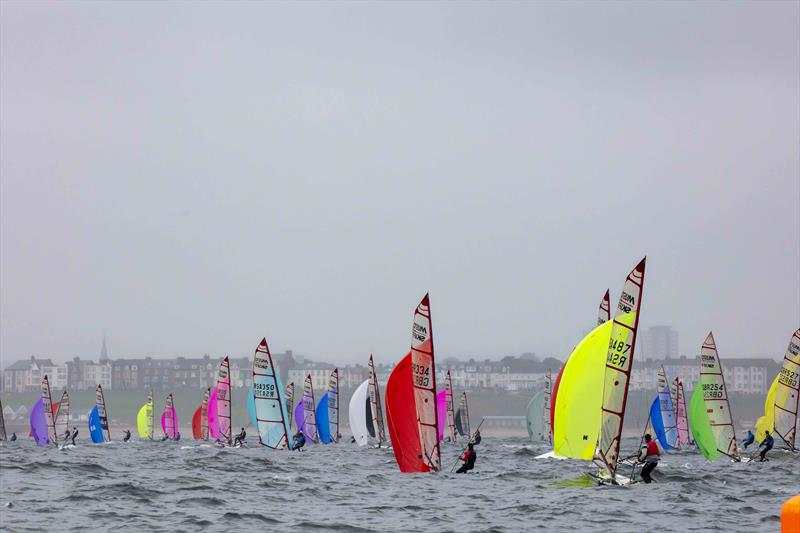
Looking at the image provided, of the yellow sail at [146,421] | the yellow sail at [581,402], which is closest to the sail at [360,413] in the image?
the yellow sail at [146,421]

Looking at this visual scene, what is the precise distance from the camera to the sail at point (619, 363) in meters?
26.6

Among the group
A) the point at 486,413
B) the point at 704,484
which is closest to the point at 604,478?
the point at 704,484

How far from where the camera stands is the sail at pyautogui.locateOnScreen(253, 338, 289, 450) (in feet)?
157

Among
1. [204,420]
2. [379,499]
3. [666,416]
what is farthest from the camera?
[204,420]

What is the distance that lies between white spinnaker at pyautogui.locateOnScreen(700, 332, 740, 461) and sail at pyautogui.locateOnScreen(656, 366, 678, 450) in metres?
18.2

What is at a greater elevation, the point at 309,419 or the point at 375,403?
the point at 375,403

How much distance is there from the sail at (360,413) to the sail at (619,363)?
3223 centimetres

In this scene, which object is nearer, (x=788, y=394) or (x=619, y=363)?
(x=619, y=363)

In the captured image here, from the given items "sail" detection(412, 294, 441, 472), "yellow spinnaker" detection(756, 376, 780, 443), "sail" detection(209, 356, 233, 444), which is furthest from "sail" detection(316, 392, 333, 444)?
"sail" detection(412, 294, 441, 472)

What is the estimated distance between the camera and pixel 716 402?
1602 inches

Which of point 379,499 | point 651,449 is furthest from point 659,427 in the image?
point 379,499

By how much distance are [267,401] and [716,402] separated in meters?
17.1

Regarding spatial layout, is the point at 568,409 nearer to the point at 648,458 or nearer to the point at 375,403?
the point at 648,458

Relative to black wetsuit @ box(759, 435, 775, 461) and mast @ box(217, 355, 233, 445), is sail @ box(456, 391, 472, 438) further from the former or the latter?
black wetsuit @ box(759, 435, 775, 461)
